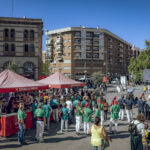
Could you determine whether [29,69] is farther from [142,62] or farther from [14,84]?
[14,84]

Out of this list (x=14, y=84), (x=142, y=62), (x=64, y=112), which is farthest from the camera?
(x=142, y=62)

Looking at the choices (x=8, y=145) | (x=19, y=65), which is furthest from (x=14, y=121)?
(x=19, y=65)

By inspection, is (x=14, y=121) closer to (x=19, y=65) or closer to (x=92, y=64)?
(x=19, y=65)

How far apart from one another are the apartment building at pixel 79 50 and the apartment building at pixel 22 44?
26392 millimetres

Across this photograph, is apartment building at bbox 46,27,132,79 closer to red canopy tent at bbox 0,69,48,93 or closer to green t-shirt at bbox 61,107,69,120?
red canopy tent at bbox 0,69,48,93

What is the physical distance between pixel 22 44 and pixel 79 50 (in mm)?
34274

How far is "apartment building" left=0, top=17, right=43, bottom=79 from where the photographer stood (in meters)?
37.1

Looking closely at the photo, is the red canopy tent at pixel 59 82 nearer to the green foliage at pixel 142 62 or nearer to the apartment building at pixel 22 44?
the apartment building at pixel 22 44

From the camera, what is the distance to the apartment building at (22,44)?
122 feet

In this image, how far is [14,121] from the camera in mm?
9930

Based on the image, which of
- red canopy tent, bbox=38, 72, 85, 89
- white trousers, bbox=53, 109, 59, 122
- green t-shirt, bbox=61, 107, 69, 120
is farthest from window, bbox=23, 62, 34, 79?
green t-shirt, bbox=61, 107, 69, 120

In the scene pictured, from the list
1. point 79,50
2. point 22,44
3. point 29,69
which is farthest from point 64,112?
point 79,50

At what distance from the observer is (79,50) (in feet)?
229

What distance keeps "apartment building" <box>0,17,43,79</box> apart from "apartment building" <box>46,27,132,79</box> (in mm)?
26392
